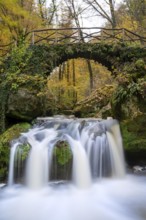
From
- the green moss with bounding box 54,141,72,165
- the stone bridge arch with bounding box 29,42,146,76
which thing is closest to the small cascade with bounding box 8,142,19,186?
the green moss with bounding box 54,141,72,165

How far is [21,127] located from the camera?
977 centimetres

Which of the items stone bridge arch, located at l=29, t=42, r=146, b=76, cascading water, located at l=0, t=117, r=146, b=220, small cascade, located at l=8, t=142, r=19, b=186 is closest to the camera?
cascading water, located at l=0, t=117, r=146, b=220

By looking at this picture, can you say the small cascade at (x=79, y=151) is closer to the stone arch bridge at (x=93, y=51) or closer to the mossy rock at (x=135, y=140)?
the mossy rock at (x=135, y=140)

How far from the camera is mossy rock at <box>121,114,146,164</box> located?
28.5ft

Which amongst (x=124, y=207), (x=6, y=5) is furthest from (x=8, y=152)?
(x=6, y=5)

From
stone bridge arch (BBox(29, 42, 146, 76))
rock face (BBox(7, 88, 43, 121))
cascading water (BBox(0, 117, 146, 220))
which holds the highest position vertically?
stone bridge arch (BBox(29, 42, 146, 76))

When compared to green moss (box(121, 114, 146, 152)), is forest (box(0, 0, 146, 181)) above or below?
above

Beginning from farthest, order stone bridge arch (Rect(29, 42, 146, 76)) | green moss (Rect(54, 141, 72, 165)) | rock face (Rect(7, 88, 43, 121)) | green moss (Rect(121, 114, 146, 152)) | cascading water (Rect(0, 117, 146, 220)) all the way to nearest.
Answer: stone bridge arch (Rect(29, 42, 146, 76)) → rock face (Rect(7, 88, 43, 121)) → green moss (Rect(121, 114, 146, 152)) → green moss (Rect(54, 141, 72, 165)) → cascading water (Rect(0, 117, 146, 220))

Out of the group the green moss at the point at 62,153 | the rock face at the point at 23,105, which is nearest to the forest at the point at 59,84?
the rock face at the point at 23,105

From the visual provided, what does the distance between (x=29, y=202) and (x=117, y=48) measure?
32.1 feet

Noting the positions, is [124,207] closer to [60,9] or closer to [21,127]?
[21,127]

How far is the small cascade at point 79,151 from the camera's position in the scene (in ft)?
24.9

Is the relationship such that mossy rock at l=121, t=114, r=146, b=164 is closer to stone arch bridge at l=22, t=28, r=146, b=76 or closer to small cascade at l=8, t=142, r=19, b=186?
small cascade at l=8, t=142, r=19, b=186

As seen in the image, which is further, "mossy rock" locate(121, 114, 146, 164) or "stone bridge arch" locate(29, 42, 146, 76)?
"stone bridge arch" locate(29, 42, 146, 76)
